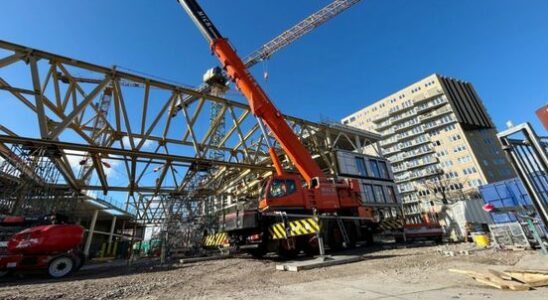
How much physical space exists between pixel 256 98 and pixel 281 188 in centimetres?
449

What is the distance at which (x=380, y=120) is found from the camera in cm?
7450

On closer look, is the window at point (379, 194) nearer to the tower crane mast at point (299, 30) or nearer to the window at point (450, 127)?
the tower crane mast at point (299, 30)

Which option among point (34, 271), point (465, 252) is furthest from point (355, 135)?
point (34, 271)

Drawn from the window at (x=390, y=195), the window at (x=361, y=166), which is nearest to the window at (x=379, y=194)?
the window at (x=390, y=195)

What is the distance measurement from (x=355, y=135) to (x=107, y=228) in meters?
27.5

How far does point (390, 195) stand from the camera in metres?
22.5

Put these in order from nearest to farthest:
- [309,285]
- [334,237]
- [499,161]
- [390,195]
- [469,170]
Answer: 1. [309,285]
2. [334,237]
3. [390,195]
4. [469,170]
5. [499,161]

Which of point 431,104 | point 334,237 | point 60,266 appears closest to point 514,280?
point 334,237

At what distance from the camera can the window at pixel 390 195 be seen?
22197 mm

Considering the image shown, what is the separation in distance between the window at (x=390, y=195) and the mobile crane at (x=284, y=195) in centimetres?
1045

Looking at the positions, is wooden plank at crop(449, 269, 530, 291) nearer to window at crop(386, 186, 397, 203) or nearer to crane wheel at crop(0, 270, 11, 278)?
crane wheel at crop(0, 270, 11, 278)

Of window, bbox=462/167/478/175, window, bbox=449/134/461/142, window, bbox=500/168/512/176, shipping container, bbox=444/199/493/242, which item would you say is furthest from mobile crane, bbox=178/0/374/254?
window, bbox=500/168/512/176

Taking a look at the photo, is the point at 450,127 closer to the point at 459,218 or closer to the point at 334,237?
the point at 459,218

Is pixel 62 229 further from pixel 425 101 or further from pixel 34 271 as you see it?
pixel 425 101
